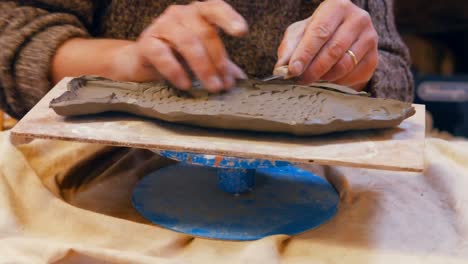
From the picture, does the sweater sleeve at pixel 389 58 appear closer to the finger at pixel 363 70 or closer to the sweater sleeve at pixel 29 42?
the finger at pixel 363 70

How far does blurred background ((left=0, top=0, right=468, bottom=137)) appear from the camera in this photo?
1.77 metres

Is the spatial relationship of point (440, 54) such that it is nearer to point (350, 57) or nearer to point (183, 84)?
point (350, 57)

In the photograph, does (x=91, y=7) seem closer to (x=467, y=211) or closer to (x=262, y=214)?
(x=262, y=214)

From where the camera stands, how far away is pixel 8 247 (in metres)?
0.54

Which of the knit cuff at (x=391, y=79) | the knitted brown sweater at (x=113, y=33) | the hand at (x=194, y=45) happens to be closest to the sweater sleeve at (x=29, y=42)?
the knitted brown sweater at (x=113, y=33)

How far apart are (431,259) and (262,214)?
191 mm

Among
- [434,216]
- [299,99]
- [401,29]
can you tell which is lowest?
[401,29]

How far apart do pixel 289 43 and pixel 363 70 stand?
149 mm

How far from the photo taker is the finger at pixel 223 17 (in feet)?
2.14

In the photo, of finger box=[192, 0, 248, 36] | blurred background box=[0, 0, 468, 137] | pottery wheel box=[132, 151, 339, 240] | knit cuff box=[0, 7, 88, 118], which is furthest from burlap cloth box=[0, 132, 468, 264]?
blurred background box=[0, 0, 468, 137]

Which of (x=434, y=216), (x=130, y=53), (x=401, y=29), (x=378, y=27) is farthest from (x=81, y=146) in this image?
(x=401, y=29)

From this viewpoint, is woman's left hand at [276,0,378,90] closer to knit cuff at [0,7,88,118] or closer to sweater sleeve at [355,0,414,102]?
sweater sleeve at [355,0,414,102]

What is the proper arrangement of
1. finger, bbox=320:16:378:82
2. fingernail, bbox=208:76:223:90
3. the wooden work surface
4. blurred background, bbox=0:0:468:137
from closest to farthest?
the wooden work surface
fingernail, bbox=208:76:223:90
finger, bbox=320:16:378:82
blurred background, bbox=0:0:468:137

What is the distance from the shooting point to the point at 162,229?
0.60m
